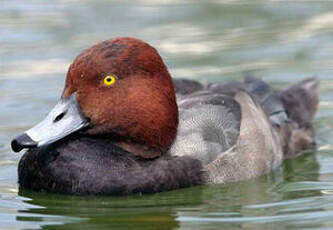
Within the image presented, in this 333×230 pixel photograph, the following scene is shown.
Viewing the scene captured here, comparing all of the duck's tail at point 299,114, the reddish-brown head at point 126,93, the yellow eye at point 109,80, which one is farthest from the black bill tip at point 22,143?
the duck's tail at point 299,114

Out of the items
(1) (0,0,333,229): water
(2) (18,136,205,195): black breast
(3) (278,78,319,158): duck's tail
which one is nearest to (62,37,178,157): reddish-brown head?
(2) (18,136,205,195): black breast

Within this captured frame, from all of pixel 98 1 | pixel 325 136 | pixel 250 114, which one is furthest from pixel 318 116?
pixel 98 1

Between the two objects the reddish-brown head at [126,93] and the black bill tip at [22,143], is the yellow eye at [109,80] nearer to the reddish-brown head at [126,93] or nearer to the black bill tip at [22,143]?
the reddish-brown head at [126,93]

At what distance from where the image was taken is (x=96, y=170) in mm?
7035

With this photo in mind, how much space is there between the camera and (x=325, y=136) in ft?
29.6

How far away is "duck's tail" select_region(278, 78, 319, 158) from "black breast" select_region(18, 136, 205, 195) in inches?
67.0

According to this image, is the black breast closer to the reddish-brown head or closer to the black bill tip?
the reddish-brown head

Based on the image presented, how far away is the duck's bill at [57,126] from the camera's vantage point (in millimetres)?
6883

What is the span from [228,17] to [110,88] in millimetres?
5421

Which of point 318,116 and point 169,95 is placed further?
point 318,116

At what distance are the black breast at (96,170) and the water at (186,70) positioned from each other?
8cm

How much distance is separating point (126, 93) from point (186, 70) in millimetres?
3377

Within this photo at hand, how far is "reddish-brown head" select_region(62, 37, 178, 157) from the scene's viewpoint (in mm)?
7070

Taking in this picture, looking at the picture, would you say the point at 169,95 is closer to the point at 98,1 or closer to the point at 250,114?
the point at 250,114
